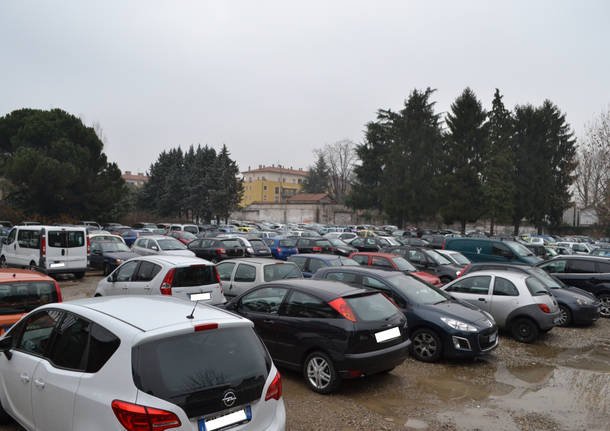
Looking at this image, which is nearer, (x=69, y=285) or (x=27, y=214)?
(x=69, y=285)

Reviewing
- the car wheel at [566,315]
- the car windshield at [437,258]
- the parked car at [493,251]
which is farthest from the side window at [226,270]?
the parked car at [493,251]

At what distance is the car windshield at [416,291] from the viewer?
8055mm

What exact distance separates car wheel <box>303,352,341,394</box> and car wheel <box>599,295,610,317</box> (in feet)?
33.8

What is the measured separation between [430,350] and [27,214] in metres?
40.6

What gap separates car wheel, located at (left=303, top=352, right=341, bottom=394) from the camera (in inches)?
231

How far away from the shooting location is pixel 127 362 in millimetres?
3117

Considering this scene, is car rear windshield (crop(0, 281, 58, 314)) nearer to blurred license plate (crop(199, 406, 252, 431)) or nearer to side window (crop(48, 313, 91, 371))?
side window (crop(48, 313, 91, 371))

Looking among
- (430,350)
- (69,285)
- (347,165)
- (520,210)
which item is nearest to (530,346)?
(430,350)

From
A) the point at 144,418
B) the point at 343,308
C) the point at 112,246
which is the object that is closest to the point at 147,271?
the point at 343,308

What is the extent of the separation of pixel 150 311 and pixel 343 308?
297 cm

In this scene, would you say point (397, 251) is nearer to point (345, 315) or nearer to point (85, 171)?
point (345, 315)

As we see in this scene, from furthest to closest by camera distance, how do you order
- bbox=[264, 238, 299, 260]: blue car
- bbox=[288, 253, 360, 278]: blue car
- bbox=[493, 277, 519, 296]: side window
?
bbox=[264, 238, 299, 260]: blue car, bbox=[288, 253, 360, 278]: blue car, bbox=[493, 277, 519, 296]: side window

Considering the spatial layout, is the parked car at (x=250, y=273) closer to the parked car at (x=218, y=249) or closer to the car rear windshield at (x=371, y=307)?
the car rear windshield at (x=371, y=307)

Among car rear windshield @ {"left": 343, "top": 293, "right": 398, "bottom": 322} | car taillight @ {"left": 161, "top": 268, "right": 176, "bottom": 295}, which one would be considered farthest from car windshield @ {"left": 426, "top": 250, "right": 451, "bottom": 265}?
car taillight @ {"left": 161, "top": 268, "right": 176, "bottom": 295}
